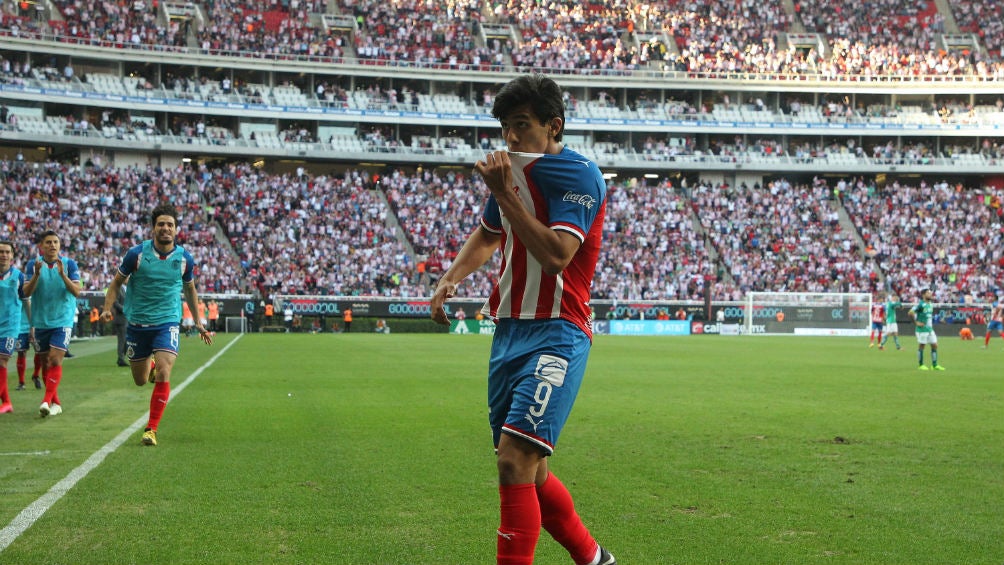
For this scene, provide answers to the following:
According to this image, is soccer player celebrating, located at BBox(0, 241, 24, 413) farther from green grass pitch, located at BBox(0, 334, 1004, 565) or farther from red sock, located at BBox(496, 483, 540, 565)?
red sock, located at BBox(496, 483, 540, 565)

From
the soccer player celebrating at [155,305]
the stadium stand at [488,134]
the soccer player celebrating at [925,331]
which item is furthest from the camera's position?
the stadium stand at [488,134]

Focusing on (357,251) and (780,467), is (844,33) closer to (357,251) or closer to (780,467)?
(357,251)

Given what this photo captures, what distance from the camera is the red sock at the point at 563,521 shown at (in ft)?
15.6

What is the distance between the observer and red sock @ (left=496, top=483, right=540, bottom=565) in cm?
435

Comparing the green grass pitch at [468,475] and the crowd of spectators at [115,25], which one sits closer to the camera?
the green grass pitch at [468,475]

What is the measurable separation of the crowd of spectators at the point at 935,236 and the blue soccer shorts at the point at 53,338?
169 feet

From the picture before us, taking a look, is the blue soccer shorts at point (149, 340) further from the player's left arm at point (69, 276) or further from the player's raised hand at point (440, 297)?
the player's raised hand at point (440, 297)

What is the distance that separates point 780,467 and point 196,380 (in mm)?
13284

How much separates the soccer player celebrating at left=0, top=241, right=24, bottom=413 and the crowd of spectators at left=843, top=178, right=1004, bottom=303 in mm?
52042

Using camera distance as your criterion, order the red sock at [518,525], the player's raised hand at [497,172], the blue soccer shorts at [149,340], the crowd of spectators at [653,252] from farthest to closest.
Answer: the crowd of spectators at [653,252]
the blue soccer shorts at [149,340]
the red sock at [518,525]
the player's raised hand at [497,172]

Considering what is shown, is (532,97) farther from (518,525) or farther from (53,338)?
(53,338)

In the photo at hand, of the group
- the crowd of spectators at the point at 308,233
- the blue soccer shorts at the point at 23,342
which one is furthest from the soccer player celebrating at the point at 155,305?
the crowd of spectators at the point at 308,233

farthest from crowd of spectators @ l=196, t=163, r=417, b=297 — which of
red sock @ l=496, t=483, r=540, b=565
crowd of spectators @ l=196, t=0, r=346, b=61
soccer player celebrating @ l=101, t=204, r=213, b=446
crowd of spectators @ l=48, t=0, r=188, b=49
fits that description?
red sock @ l=496, t=483, r=540, b=565

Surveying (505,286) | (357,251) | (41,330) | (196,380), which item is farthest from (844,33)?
(505,286)
